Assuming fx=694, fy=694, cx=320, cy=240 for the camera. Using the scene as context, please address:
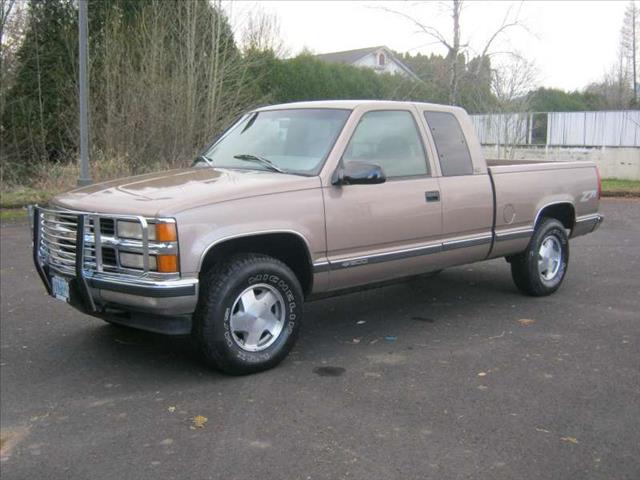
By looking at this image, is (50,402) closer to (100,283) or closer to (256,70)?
(100,283)

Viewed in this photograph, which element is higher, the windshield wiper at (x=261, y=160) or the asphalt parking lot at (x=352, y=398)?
the windshield wiper at (x=261, y=160)

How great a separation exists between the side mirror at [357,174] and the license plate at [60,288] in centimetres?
204

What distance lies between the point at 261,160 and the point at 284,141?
0.28m

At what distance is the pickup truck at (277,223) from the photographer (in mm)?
4441

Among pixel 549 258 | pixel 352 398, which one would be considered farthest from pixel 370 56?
pixel 352 398

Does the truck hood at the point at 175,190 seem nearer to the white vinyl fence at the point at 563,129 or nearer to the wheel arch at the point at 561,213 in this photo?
the wheel arch at the point at 561,213

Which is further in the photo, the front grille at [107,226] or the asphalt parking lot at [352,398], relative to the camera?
the front grille at [107,226]

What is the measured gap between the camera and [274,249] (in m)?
5.14

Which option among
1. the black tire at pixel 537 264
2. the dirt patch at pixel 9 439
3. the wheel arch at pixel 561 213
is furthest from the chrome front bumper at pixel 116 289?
the wheel arch at pixel 561 213

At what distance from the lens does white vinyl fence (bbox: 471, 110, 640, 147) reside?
2172cm

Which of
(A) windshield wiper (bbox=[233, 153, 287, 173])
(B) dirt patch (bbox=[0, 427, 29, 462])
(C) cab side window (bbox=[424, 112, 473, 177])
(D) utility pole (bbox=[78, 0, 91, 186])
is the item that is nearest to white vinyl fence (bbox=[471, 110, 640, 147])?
(D) utility pole (bbox=[78, 0, 91, 186])

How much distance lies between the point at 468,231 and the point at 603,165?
698 inches

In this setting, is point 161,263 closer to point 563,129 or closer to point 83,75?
point 83,75

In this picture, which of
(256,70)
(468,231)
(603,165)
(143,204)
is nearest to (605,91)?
(603,165)
